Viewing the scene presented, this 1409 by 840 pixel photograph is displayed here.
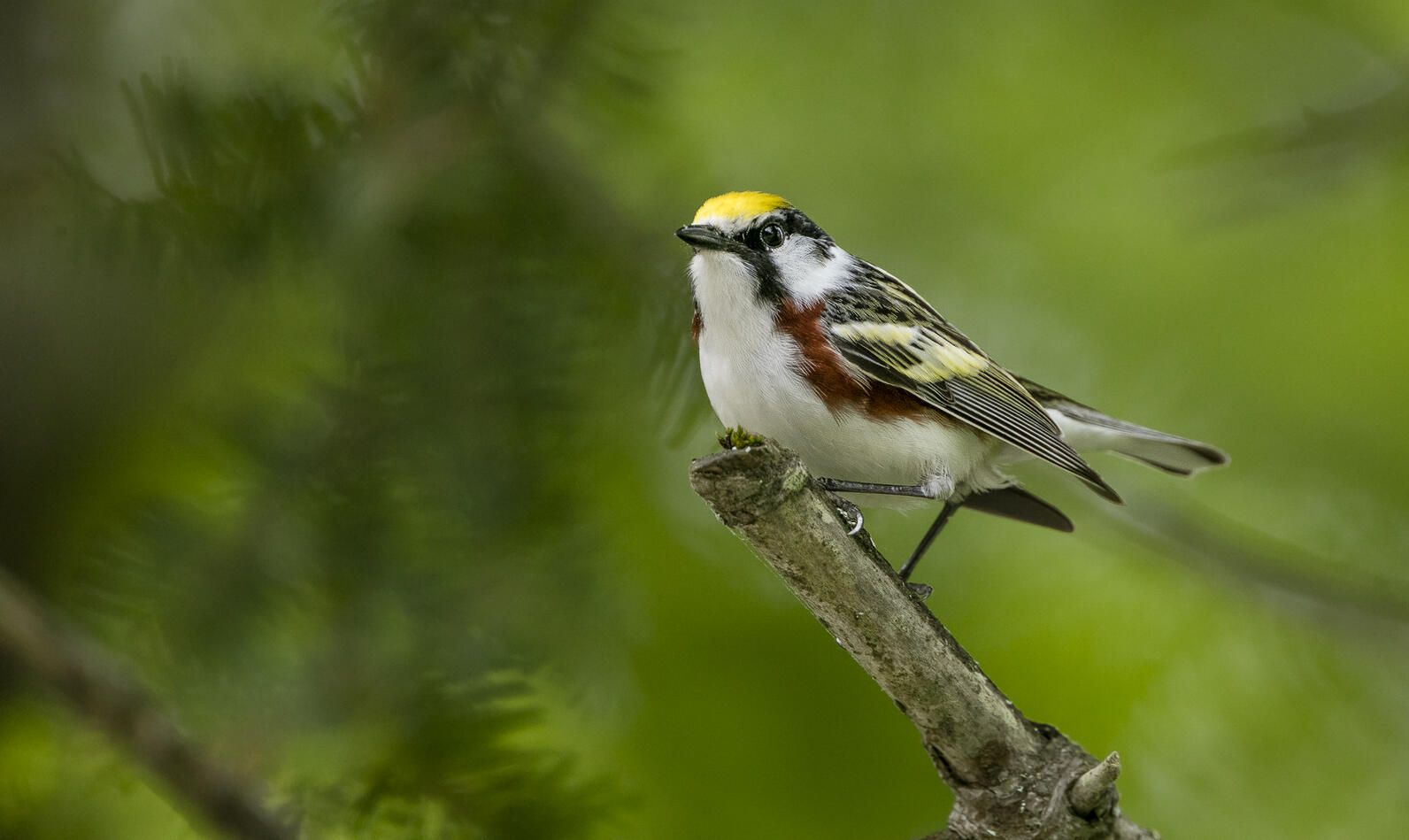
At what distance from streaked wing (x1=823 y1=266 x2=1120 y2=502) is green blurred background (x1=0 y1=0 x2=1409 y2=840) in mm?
350

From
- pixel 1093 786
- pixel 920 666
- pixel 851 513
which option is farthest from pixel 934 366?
pixel 1093 786

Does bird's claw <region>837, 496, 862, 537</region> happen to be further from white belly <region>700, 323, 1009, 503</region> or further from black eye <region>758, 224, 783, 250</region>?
black eye <region>758, 224, 783, 250</region>

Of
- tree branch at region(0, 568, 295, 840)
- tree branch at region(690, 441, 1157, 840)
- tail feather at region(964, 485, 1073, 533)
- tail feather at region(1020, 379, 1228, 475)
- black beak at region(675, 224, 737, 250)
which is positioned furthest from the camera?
tail feather at region(1020, 379, 1228, 475)

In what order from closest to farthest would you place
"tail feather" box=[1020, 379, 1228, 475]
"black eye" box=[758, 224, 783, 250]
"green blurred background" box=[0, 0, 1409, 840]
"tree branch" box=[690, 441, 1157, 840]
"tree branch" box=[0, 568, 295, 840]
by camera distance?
"tree branch" box=[690, 441, 1157, 840] → "tree branch" box=[0, 568, 295, 840] → "green blurred background" box=[0, 0, 1409, 840] → "black eye" box=[758, 224, 783, 250] → "tail feather" box=[1020, 379, 1228, 475]

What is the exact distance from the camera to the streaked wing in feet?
8.25

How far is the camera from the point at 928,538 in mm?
2719

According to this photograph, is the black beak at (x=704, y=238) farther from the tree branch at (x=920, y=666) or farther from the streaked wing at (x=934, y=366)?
the tree branch at (x=920, y=666)

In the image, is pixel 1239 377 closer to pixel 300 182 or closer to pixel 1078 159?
pixel 1078 159

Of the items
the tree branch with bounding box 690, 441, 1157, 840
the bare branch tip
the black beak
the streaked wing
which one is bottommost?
the bare branch tip

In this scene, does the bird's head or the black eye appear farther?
the black eye

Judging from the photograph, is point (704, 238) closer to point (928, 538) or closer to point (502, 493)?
point (502, 493)

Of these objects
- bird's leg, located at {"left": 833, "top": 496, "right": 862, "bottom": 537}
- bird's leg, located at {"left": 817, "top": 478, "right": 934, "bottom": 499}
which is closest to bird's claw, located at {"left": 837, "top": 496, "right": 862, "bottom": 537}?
bird's leg, located at {"left": 833, "top": 496, "right": 862, "bottom": 537}

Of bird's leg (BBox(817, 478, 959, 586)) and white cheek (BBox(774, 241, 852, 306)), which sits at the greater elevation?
white cheek (BBox(774, 241, 852, 306))

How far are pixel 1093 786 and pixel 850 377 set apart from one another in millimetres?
960
